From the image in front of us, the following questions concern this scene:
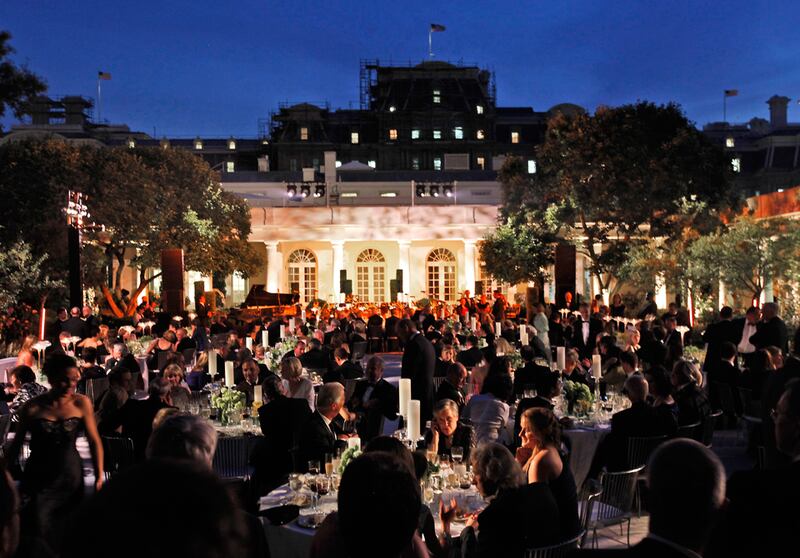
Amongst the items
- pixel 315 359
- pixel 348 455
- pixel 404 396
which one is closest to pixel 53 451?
pixel 348 455

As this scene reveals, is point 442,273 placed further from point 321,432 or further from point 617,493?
point 321,432

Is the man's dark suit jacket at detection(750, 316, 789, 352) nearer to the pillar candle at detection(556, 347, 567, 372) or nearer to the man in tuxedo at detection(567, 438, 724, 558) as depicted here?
the pillar candle at detection(556, 347, 567, 372)

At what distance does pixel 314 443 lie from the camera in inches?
247

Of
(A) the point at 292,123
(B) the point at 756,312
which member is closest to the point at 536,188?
(B) the point at 756,312

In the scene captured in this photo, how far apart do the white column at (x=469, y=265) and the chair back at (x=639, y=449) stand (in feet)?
114

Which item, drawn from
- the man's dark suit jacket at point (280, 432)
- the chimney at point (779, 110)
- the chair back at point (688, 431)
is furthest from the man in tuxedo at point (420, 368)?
the chimney at point (779, 110)

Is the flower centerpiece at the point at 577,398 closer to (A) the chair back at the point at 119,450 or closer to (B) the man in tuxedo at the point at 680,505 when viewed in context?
(A) the chair back at the point at 119,450

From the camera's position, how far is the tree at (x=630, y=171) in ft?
87.0

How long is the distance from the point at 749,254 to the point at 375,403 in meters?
16.0

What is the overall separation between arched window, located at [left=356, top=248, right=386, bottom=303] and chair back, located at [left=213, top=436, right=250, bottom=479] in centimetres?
3846

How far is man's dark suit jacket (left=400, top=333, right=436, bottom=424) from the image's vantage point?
386 inches

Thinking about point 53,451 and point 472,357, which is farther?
point 472,357

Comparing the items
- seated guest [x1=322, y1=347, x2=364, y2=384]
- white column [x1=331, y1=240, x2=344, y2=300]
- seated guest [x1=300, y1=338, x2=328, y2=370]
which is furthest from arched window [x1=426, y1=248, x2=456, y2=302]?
seated guest [x1=322, y1=347, x2=364, y2=384]

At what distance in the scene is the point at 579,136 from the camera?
2747 centimetres
